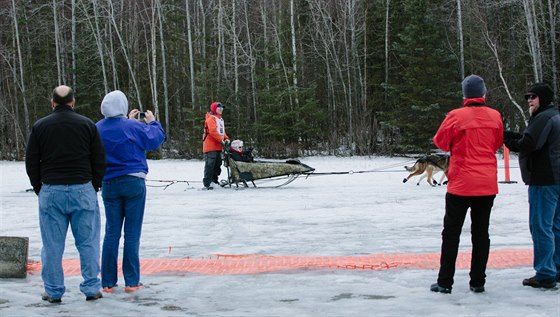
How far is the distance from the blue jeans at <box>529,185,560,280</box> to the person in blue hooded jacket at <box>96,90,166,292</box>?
10.1 ft

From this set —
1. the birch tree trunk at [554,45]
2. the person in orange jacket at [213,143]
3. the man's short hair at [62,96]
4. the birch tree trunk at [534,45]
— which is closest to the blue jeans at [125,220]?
the man's short hair at [62,96]

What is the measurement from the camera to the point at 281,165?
13141mm

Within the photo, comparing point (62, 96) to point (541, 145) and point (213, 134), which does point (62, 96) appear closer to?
point (541, 145)

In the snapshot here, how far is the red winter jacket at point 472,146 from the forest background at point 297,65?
757 inches

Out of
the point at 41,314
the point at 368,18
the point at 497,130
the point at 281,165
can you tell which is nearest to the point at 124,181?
the point at 41,314

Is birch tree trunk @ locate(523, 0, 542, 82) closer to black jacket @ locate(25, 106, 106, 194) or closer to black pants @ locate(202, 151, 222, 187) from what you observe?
black pants @ locate(202, 151, 222, 187)

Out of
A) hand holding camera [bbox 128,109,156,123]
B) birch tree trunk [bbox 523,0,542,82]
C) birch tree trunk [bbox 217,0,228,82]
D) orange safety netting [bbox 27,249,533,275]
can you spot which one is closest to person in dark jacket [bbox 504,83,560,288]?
orange safety netting [bbox 27,249,533,275]

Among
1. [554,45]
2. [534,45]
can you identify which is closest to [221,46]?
[534,45]

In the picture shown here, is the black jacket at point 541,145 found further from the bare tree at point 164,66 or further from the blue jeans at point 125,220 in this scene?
the bare tree at point 164,66

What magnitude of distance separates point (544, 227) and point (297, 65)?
25623 millimetres

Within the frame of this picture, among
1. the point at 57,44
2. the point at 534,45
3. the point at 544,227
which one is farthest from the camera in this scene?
the point at 57,44

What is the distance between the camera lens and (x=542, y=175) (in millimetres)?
4953

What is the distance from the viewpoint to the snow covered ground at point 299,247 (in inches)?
180

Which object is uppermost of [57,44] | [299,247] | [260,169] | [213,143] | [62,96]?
[57,44]
